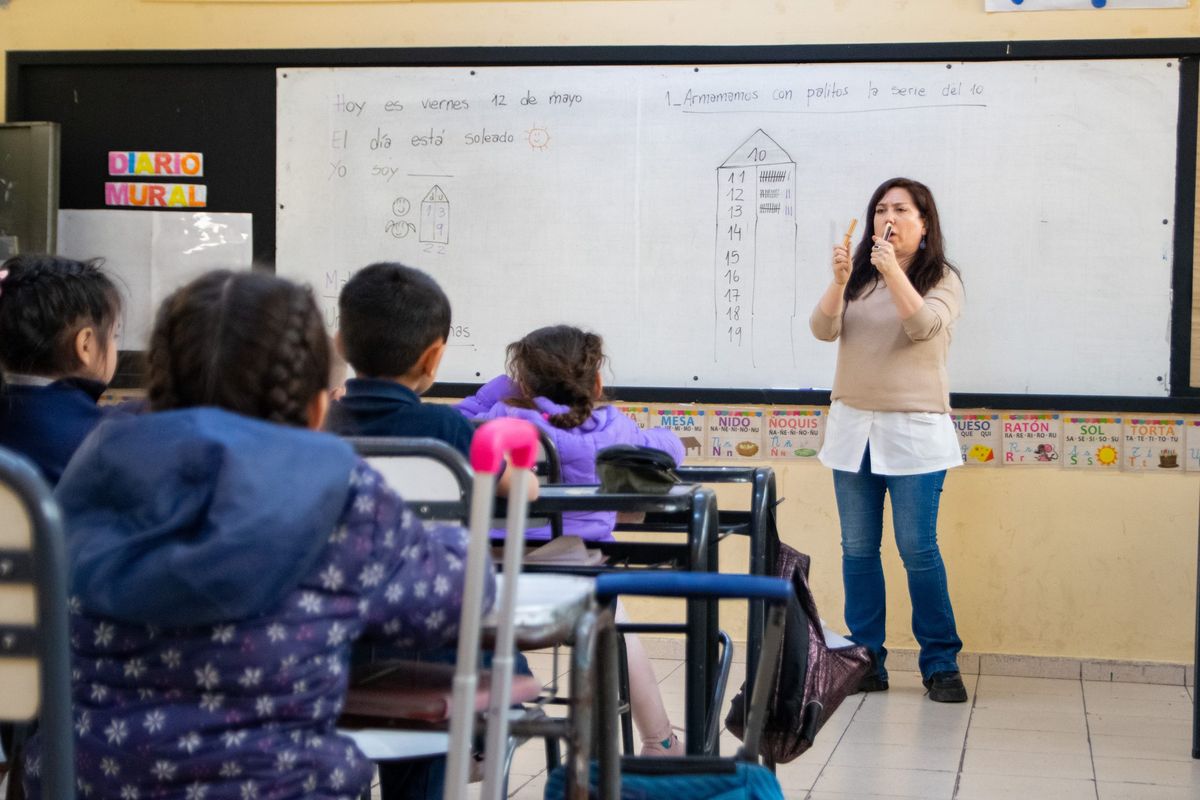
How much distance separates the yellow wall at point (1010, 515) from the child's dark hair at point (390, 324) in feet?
8.12

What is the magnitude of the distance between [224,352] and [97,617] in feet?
0.88

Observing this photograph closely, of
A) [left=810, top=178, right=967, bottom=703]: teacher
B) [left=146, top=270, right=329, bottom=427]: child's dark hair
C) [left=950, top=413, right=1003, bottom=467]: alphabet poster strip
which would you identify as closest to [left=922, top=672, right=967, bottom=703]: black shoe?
[left=810, top=178, right=967, bottom=703]: teacher

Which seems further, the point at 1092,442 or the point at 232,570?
the point at 1092,442

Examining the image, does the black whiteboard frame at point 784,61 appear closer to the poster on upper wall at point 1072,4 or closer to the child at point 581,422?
the poster on upper wall at point 1072,4

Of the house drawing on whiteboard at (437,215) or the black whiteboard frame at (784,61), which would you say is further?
the house drawing on whiteboard at (437,215)

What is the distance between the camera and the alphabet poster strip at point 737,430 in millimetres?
4539

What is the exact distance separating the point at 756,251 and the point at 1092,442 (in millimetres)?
1180

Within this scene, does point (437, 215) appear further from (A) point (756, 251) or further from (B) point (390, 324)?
(B) point (390, 324)

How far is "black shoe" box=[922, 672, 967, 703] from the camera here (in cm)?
396

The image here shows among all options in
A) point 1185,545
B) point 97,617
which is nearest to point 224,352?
point 97,617

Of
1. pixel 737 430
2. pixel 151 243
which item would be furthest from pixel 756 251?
pixel 151 243

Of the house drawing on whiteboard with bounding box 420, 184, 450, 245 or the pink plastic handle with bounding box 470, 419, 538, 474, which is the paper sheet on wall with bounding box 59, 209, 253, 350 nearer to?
the house drawing on whiteboard with bounding box 420, 184, 450, 245

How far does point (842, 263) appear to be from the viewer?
3.84 metres

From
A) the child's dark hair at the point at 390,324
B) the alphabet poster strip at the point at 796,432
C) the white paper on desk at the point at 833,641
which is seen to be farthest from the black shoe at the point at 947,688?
the child's dark hair at the point at 390,324
